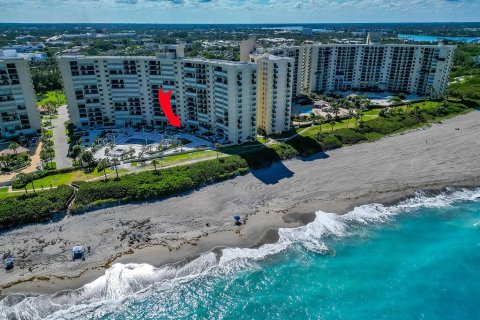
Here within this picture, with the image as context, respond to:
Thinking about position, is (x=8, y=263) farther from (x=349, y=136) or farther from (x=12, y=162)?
(x=349, y=136)

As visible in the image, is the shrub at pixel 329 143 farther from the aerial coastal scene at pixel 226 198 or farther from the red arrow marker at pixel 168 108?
the red arrow marker at pixel 168 108

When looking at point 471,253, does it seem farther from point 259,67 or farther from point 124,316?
point 259,67

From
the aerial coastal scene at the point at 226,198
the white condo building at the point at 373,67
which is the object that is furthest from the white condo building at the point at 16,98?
the white condo building at the point at 373,67

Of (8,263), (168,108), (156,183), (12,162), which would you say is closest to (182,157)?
(156,183)

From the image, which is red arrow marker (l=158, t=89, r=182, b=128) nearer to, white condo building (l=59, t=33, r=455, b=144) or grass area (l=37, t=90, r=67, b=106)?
white condo building (l=59, t=33, r=455, b=144)

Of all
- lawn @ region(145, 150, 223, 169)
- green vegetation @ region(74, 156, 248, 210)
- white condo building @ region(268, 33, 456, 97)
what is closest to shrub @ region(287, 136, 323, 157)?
green vegetation @ region(74, 156, 248, 210)
